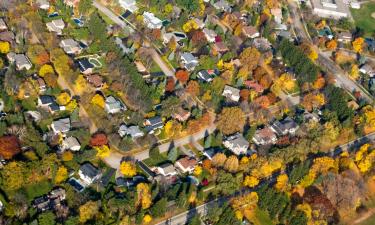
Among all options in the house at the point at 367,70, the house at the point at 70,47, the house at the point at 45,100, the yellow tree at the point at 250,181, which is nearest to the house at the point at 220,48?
the house at the point at 70,47

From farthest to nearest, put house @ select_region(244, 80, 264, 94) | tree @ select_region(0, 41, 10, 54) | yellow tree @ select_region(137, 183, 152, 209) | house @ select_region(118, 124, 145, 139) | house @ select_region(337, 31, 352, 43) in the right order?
house @ select_region(337, 31, 352, 43) → house @ select_region(244, 80, 264, 94) → tree @ select_region(0, 41, 10, 54) → house @ select_region(118, 124, 145, 139) → yellow tree @ select_region(137, 183, 152, 209)

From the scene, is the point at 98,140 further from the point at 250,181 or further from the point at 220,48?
the point at 220,48

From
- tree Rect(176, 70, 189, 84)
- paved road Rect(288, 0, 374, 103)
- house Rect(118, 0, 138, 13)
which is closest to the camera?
tree Rect(176, 70, 189, 84)

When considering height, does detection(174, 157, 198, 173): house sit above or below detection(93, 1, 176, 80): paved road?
below

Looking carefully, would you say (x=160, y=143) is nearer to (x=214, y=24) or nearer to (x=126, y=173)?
(x=126, y=173)

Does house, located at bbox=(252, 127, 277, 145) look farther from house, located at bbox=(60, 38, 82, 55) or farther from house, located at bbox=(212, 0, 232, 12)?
house, located at bbox=(212, 0, 232, 12)

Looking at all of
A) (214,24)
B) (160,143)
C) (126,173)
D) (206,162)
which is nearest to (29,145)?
(126,173)

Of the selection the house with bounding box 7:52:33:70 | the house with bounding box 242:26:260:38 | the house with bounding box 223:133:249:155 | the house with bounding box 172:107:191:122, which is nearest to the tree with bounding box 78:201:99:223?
the house with bounding box 172:107:191:122
